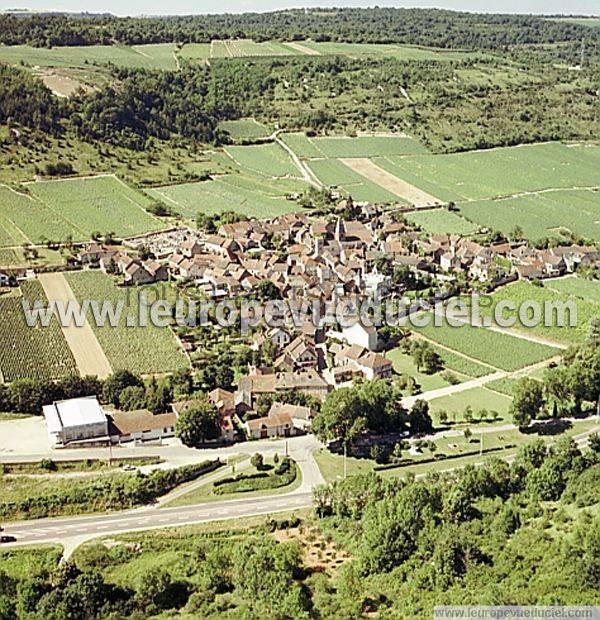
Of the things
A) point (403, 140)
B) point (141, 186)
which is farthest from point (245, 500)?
point (403, 140)

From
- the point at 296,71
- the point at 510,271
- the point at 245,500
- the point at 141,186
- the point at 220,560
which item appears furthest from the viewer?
the point at 296,71

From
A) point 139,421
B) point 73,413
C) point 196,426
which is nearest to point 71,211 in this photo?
point 73,413

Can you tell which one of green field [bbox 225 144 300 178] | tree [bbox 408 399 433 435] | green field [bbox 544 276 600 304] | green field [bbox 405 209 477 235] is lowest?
tree [bbox 408 399 433 435]

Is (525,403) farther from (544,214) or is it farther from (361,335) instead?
(544,214)

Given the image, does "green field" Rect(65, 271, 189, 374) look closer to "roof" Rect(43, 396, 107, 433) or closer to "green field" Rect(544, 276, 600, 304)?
"roof" Rect(43, 396, 107, 433)

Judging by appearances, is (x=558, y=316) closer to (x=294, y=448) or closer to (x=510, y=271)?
(x=510, y=271)

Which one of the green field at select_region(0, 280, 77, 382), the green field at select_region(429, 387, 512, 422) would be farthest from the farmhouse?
the green field at select_region(429, 387, 512, 422)

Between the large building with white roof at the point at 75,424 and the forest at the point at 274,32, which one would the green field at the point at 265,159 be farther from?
the large building with white roof at the point at 75,424
